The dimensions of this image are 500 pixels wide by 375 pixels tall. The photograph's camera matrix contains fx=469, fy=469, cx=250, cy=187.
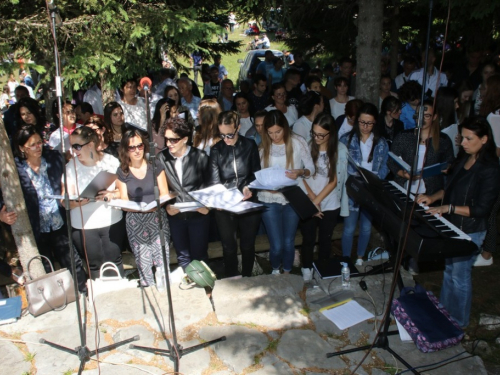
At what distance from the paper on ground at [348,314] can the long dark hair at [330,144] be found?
1.49 meters

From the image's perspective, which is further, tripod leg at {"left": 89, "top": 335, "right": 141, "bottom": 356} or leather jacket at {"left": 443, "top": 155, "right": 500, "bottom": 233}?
leather jacket at {"left": 443, "top": 155, "right": 500, "bottom": 233}

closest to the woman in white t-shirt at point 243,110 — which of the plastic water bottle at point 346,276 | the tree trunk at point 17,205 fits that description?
the plastic water bottle at point 346,276

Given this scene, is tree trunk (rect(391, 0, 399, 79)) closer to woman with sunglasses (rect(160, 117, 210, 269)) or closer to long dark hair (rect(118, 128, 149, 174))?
woman with sunglasses (rect(160, 117, 210, 269))

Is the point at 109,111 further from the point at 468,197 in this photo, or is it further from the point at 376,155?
the point at 468,197

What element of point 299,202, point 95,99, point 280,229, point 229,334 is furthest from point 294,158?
point 95,99

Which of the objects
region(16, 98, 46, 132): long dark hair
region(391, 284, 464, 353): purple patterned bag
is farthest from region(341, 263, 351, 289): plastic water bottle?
region(16, 98, 46, 132): long dark hair

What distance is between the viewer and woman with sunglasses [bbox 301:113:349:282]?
5.33 m

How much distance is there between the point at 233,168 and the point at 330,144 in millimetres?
1130

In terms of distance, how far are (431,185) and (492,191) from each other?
1.30 metres

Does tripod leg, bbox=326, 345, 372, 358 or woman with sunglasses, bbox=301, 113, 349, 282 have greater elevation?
woman with sunglasses, bbox=301, 113, 349, 282

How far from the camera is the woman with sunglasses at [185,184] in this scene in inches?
199

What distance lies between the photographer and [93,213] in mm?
5121

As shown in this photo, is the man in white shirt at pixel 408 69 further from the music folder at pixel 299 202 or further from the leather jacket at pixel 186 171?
the leather jacket at pixel 186 171

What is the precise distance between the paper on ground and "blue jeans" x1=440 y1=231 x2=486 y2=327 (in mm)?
845
